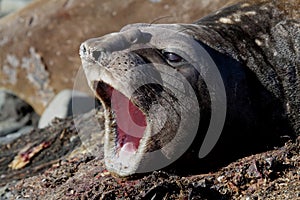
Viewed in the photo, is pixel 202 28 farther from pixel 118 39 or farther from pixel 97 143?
pixel 97 143

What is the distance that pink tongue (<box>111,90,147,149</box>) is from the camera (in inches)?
162

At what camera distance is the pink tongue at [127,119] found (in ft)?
13.5

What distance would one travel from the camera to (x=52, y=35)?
913 cm

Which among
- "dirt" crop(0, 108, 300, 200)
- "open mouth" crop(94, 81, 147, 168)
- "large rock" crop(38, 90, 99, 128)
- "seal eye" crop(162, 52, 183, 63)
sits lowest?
"large rock" crop(38, 90, 99, 128)

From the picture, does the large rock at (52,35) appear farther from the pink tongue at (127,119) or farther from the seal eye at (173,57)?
the pink tongue at (127,119)

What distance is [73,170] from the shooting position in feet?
16.2

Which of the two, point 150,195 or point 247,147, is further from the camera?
point 247,147

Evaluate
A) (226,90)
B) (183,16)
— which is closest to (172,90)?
(226,90)

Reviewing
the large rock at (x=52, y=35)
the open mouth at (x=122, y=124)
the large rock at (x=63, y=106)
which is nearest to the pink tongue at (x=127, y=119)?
the open mouth at (x=122, y=124)

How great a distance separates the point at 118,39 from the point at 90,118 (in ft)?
7.25

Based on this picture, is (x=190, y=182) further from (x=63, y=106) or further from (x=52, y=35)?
(x=52, y=35)

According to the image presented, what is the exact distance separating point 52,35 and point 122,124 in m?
5.14

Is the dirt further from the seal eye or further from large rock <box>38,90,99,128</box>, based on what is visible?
large rock <box>38,90,99,128</box>

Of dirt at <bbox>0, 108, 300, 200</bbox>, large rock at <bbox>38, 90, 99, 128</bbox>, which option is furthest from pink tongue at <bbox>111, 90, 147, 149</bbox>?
large rock at <bbox>38, 90, 99, 128</bbox>
